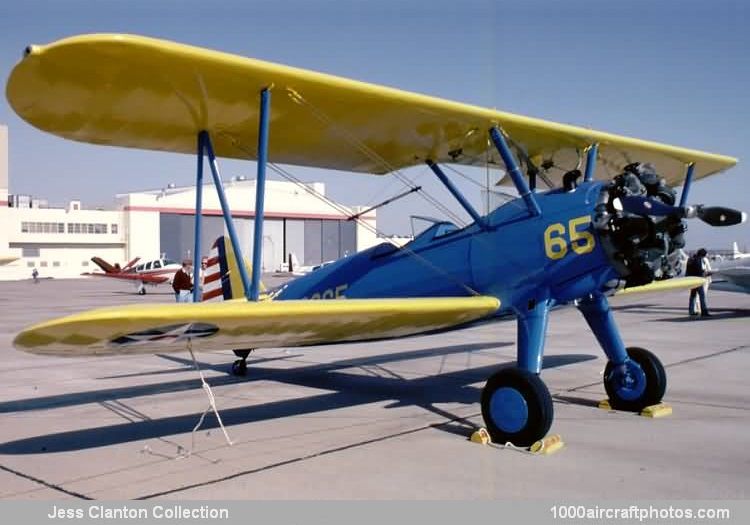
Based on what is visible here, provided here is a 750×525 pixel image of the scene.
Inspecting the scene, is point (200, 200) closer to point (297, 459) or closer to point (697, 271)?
point (297, 459)

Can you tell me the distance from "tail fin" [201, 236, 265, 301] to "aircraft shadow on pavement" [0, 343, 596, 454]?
104 centimetres

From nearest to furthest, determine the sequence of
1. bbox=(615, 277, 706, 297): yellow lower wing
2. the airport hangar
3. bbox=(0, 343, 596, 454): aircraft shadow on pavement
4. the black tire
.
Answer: bbox=(0, 343, 596, 454): aircraft shadow on pavement, bbox=(615, 277, 706, 297): yellow lower wing, the black tire, the airport hangar

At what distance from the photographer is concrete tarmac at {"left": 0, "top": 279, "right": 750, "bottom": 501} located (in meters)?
4.64

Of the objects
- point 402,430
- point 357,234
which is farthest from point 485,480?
point 357,234

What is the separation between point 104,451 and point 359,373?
448cm

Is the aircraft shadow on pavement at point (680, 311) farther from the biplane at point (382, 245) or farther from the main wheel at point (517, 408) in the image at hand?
the main wheel at point (517, 408)

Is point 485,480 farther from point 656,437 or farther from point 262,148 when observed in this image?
point 262,148

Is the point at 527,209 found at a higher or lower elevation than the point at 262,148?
lower

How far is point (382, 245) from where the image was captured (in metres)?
7.55

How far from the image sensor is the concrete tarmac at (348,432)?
4637 millimetres

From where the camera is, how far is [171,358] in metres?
11.5

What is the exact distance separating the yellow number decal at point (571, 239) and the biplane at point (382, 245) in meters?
0.01

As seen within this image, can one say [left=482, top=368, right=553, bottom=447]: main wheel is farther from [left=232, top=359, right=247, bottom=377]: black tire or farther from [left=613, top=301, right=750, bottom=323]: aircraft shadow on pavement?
[left=613, top=301, right=750, bottom=323]: aircraft shadow on pavement

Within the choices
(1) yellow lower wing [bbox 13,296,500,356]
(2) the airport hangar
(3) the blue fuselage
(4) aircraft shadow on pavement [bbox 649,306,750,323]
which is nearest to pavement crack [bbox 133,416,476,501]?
(1) yellow lower wing [bbox 13,296,500,356]
